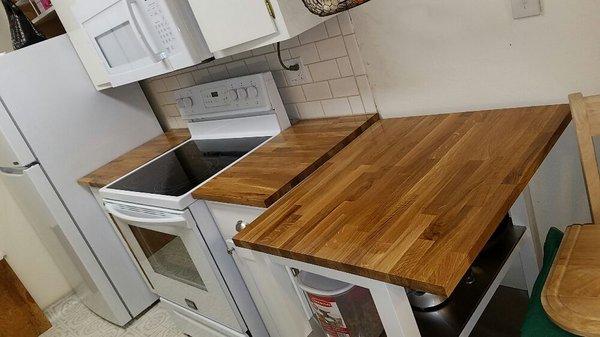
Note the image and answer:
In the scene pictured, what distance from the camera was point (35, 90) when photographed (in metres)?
2.14

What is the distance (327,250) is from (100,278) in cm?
193

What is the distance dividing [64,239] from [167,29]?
1.41 m

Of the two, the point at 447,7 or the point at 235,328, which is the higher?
the point at 447,7

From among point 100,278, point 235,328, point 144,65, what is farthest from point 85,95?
point 235,328

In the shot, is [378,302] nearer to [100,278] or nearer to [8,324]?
[100,278]

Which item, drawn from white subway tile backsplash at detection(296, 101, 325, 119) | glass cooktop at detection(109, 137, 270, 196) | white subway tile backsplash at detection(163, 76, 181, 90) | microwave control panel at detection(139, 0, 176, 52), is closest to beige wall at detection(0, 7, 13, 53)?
white subway tile backsplash at detection(163, 76, 181, 90)

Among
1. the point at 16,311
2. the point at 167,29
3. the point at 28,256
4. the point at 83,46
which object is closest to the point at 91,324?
the point at 16,311

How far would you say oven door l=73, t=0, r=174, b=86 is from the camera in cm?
→ 159

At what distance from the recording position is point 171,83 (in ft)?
8.09

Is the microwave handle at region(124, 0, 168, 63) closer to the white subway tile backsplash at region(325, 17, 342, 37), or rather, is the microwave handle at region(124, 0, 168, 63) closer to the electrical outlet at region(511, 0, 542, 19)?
the white subway tile backsplash at region(325, 17, 342, 37)

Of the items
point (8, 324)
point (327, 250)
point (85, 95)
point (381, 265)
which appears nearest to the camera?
point (381, 265)

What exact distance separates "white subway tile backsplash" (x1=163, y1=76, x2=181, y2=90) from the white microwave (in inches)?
18.2

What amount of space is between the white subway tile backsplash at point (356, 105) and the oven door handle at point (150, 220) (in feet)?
2.53

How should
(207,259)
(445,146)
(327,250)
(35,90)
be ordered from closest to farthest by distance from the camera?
(327,250) < (445,146) < (207,259) < (35,90)
